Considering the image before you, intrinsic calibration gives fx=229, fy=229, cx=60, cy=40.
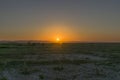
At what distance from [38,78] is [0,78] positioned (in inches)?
142

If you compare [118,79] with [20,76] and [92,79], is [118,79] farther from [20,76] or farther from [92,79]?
[20,76]

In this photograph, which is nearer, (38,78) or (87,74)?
(38,78)

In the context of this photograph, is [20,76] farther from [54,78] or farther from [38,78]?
[54,78]

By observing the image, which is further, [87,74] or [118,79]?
[87,74]

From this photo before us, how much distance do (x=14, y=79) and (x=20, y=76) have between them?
1.33 metres

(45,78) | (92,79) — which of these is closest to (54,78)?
(45,78)

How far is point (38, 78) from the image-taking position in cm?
2242

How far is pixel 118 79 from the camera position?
2222 cm

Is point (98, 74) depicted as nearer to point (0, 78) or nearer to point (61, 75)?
point (61, 75)

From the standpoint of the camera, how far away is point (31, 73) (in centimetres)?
2505

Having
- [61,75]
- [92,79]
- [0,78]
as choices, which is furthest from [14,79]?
[92,79]

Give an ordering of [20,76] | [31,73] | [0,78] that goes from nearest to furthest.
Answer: [0,78] → [20,76] → [31,73]

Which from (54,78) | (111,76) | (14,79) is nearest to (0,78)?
(14,79)

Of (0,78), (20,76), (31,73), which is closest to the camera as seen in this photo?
(0,78)
